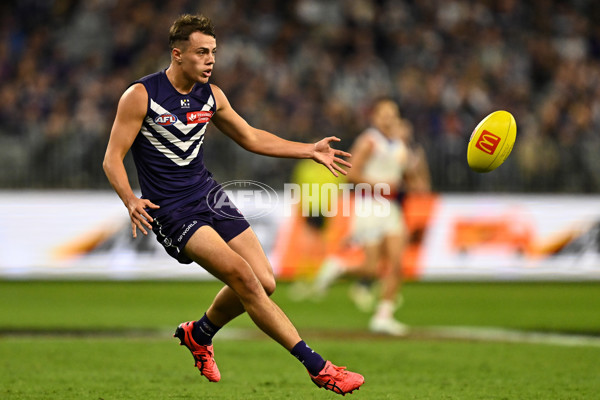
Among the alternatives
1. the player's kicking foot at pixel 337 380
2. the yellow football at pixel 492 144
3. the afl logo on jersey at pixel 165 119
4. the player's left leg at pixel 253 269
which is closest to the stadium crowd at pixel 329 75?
the yellow football at pixel 492 144

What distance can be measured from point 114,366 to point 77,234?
834cm

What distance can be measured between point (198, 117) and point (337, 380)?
2017 millimetres

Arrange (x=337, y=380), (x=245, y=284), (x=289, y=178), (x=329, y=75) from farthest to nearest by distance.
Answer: (x=329, y=75)
(x=289, y=178)
(x=245, y=284)
(x=337, y=380)

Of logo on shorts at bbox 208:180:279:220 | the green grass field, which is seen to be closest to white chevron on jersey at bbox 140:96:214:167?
the green grass field

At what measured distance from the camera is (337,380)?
5777 mm

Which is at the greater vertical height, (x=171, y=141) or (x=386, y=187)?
(x=171, y=141)

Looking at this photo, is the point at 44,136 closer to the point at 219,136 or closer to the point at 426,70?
the point at 219,136

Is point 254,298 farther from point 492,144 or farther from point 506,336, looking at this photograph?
point 506,336

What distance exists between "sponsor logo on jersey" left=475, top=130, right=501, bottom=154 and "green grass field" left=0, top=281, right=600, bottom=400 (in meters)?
1.84

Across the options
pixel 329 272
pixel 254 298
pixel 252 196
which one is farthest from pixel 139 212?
pixel 252 196

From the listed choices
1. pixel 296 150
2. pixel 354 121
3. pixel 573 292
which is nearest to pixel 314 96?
pixel 354 121

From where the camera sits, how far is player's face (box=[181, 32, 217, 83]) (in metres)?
6.12

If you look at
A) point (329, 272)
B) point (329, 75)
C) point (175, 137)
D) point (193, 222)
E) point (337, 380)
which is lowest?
point (329, 272)

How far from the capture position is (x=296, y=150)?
21.7 ft
